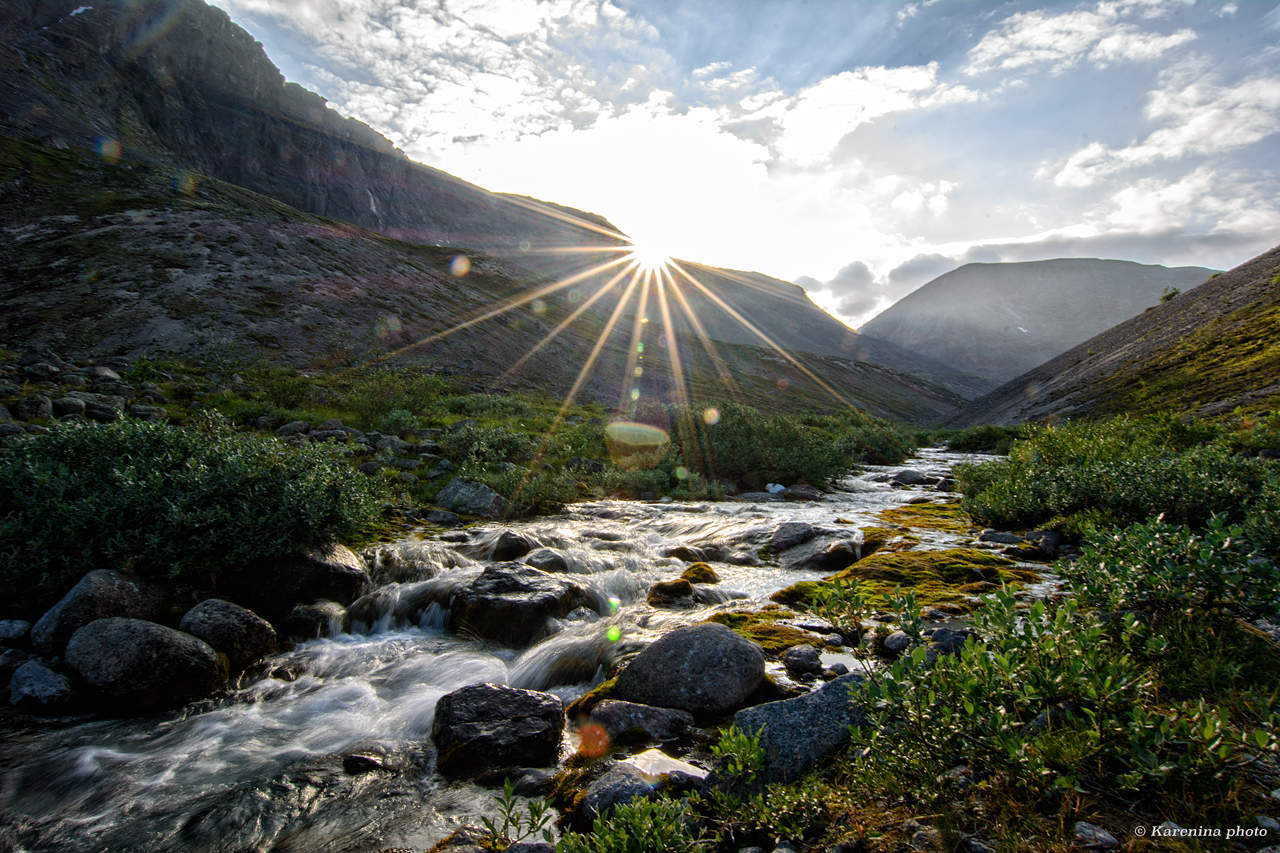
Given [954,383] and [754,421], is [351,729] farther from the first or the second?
[954,383]

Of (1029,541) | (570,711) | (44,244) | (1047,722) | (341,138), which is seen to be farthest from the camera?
(341,138)

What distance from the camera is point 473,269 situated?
2584 inches

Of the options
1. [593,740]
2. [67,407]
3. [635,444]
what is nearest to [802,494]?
[635,444]

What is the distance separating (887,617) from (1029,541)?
5.03 meters

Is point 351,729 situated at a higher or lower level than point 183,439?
lower

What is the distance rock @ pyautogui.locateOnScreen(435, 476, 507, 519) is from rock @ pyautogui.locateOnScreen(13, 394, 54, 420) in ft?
26.2

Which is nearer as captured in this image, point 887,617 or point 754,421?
point 887,617

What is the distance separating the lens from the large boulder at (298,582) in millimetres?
7867

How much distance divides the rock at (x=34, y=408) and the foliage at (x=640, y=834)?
14702 mm

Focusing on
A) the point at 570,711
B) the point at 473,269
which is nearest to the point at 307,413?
the point at 570,711

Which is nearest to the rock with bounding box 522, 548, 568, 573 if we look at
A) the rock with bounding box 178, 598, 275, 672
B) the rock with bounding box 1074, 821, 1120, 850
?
the rock with bounding box 178, 598, 275, 672

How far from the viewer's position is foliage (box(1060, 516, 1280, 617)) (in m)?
3.97

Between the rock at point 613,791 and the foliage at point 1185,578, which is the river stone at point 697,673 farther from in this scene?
the foliage at point 1185,578

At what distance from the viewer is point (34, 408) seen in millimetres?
11539
